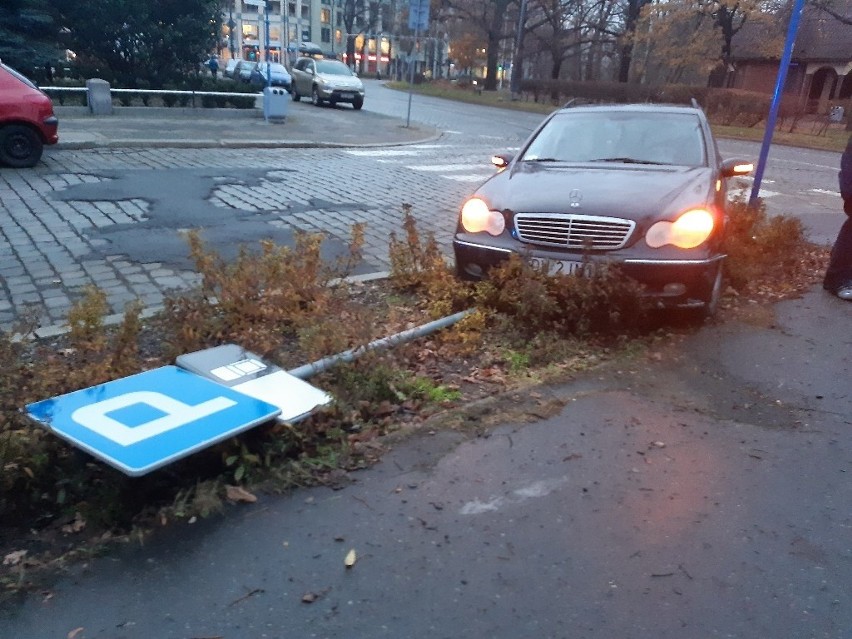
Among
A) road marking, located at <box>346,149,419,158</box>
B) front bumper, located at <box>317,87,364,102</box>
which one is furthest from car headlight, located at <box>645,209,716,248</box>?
front bumper, located at <box>317,87,364,102</box>

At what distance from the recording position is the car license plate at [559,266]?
5195mm

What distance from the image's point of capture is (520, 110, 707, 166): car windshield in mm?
6520

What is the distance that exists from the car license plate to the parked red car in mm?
9412

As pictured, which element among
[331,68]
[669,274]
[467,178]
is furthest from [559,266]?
[331,68]

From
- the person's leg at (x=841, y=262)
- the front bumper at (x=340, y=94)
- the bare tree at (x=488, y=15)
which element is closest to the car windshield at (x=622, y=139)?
the person's leg at (x=841, y=262)

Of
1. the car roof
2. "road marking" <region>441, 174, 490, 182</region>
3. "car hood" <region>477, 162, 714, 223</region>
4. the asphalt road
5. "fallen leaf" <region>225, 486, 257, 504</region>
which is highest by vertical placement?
the car roof

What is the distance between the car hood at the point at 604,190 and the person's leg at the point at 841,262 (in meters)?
→ 1.68

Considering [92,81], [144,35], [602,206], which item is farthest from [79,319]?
[144,35]

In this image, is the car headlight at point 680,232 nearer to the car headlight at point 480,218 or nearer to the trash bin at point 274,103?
the car headlight at point 480,218

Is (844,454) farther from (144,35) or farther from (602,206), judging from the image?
(144,35)

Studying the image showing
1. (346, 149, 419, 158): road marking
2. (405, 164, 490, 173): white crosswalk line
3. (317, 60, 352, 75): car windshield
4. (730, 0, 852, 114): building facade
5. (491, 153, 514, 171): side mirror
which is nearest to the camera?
(491, 153, 514, 171): side mirror

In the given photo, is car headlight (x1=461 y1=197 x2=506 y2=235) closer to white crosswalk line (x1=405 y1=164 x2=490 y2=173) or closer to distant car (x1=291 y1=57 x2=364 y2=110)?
white crosswalk line (x1=405 y1=164 x2=490 y2=173)

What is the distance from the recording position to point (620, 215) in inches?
209

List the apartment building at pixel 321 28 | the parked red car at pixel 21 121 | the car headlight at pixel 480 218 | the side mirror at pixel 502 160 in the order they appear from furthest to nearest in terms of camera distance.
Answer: the apartment building at pixel 321 28
the parked red car at pixel 21 121
the side mirror at pixel 502 160
the car headlight at pixel 480 218
